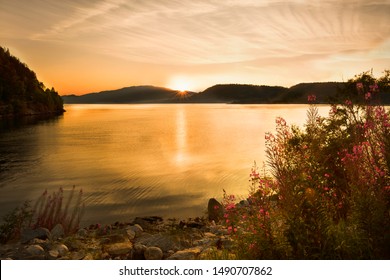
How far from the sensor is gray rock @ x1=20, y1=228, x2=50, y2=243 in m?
11.9

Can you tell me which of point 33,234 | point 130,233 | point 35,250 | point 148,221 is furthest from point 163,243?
point 148,221

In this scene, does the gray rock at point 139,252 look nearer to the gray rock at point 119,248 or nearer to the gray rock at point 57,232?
the gray rock at point 119,248

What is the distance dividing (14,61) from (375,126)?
135735 mm

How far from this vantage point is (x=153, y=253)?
9203mm

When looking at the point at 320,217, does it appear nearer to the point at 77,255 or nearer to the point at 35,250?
the point at 77,255

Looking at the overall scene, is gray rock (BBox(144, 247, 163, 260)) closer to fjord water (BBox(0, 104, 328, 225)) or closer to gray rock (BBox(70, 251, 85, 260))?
gray rock (BBox(70, 251, 85, 260))

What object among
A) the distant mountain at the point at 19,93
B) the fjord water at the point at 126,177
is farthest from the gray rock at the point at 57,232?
the distant mountain at the point at 19,93

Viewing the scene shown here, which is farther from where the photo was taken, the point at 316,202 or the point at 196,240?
the point at 196,240

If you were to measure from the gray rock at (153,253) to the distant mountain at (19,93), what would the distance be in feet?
338

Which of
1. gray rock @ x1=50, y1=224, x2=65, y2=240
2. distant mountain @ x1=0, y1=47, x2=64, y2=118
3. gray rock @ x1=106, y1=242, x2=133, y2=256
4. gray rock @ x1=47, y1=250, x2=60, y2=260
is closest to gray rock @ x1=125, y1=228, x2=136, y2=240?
gray rock @ x1=106, y1=242, x2=133, y2=256

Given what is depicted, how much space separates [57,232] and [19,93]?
10587cm

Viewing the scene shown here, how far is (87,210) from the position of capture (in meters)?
16.9
